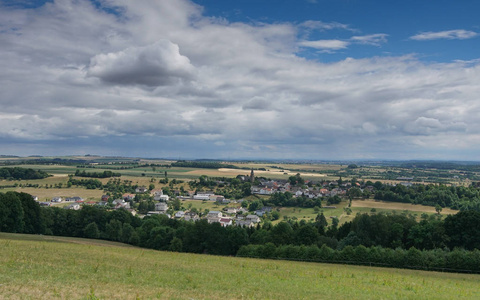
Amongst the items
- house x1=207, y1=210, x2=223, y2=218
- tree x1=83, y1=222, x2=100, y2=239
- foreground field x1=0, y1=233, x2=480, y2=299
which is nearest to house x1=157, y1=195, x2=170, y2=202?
house x1=207, y1=210, x2=223, y2=218

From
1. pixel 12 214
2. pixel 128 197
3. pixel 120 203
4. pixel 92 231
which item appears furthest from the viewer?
pixel 128 197

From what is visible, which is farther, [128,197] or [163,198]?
[163,198]

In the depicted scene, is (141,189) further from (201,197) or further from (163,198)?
(201,197)

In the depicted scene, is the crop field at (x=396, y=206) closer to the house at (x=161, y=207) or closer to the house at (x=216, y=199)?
the house at (x=216, y=199)

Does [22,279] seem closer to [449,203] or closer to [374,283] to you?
[374,283]

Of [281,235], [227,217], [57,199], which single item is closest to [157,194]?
[57,199]

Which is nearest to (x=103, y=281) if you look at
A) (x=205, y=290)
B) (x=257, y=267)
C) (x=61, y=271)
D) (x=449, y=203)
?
(x=61, y=271)

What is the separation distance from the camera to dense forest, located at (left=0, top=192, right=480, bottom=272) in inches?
1638

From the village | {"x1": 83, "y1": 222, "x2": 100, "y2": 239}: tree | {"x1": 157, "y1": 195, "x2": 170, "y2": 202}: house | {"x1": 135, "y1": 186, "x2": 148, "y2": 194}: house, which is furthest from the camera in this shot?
{"x1": 135, "y1": 186, "x2": 148, "y2": 194}: house

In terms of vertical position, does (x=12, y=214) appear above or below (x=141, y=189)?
above

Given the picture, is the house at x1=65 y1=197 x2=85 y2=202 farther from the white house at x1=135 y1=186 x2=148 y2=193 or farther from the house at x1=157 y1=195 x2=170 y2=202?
the white house at x1=135 y1=186 x2=148 y2=193

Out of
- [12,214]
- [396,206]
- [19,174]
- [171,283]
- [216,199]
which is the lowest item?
[216,199]

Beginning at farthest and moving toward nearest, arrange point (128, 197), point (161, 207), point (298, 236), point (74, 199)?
point (128, 197), point (74, 199), point (161, 207), point (298, 236)

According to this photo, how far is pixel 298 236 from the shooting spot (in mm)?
Answer: 60312
